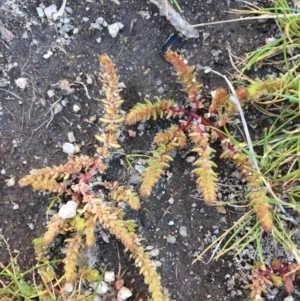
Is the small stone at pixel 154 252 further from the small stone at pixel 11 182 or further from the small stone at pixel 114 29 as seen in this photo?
the small stone at pixel 114 29

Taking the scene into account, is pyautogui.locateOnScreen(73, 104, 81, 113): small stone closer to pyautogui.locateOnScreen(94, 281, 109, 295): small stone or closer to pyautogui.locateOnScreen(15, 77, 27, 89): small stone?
pyautogui.locateOnScreen(15, 77, 27, 89): small stone

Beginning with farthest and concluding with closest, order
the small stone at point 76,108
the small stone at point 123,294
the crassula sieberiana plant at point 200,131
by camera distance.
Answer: the small stone at point 76,108
the small stone at point 123,294
the crassula sieberiana plant at point 200,131

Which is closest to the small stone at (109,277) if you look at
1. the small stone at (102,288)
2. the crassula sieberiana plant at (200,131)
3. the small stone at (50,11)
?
the small stone at (102,288)

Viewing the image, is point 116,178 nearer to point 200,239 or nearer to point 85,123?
point 85,123

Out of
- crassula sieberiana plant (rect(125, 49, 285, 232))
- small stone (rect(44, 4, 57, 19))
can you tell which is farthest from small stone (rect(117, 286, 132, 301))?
small stone (rect(44, 4, 57, 19))

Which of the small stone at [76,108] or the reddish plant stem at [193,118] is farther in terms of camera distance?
the small stone at [76,108]

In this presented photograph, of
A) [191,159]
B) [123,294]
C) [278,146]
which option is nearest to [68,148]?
[191,159]

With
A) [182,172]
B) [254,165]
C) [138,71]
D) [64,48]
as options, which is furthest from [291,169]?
[64,48]
